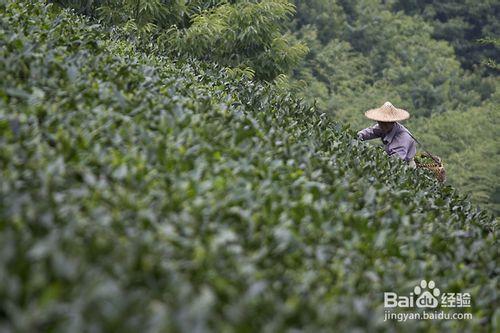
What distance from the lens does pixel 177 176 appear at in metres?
3.62

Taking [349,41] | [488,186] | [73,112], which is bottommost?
[488,186]

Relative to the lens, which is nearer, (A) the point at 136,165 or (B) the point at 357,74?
(A) the point at 136,165

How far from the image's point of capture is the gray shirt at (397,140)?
7904mm

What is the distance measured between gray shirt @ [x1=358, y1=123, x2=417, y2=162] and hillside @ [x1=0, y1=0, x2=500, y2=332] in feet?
6.28

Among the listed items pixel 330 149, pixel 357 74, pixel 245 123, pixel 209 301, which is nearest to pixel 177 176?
pixel 209 301

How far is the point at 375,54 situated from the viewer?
1174 inches

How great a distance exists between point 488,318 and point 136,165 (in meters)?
1.85

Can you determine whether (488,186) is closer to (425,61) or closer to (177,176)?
(425,61)

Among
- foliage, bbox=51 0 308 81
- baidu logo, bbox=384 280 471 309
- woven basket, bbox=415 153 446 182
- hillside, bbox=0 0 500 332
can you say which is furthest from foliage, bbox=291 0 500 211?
baidu logo, bbox=384 280 471 309

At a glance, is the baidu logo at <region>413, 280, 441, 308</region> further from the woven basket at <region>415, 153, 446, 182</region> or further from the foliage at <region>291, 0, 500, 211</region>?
the foliage at <region>291, 0, 500, 211</region>

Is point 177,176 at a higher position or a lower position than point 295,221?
higher

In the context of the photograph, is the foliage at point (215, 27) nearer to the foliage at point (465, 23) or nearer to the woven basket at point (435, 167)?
the woven basket at point (435, 167)

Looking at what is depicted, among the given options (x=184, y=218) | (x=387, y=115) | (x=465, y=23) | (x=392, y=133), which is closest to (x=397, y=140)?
(x=392, y=133)

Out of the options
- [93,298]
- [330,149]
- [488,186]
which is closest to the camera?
[93,298]
